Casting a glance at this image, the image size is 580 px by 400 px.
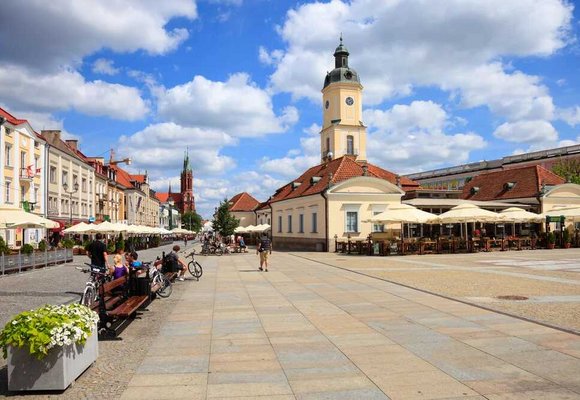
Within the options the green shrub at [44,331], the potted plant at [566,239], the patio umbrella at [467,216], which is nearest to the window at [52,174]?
the patio umbrella at [467,216]

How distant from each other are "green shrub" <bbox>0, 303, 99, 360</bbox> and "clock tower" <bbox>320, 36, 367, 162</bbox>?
5099 centimetres

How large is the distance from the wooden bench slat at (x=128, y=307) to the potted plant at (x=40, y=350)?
2636 millimetres

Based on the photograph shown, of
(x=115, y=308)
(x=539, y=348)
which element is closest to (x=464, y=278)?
(x=539, y=348)

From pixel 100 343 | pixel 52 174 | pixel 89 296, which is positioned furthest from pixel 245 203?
pixel 100 343

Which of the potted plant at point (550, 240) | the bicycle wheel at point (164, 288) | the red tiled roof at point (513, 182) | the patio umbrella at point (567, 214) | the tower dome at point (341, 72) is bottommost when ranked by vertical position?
the bicycle wheel at point (164, 288)

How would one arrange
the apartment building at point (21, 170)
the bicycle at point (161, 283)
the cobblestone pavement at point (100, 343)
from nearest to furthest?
the cobblestone pavement at point (100, 343) → the bicycle at point (161, 283) → the apartment building at point (21, 170)

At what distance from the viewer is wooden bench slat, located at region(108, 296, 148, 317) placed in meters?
8.52

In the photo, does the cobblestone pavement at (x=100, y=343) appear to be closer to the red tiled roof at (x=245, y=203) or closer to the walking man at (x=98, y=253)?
the walking man at (x=98, y=253)

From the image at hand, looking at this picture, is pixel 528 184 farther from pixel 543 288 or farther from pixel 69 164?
pixel 69 164

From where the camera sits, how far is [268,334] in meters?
8.59

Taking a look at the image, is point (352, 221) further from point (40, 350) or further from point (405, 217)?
point (40, 350)

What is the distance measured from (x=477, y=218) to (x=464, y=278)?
17010mm

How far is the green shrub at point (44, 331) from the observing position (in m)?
5.47

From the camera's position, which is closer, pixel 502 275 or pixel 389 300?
pixel 389 300
